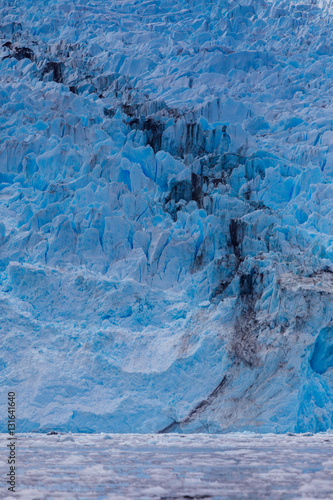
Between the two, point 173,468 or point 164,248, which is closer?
point 173,468

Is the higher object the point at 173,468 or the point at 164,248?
the point at 164,248

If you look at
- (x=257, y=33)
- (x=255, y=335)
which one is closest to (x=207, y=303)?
(x=255, y=335)

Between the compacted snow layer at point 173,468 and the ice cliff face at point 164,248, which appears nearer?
the compacted snow layer at point 173,468

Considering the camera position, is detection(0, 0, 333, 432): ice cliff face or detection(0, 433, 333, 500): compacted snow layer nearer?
detection(0, 433, 333, 500): compacted snow layer

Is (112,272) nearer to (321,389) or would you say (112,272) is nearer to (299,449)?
(321,389)
